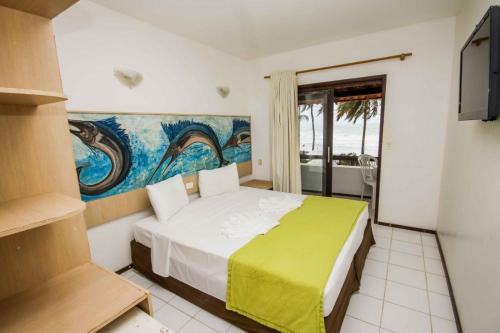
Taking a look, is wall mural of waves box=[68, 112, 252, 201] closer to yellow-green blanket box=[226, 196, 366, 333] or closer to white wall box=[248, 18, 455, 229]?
yellow-green blanket box=[226, 196, 366, 333]

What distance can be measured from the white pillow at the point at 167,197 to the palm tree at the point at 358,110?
3.48 meters

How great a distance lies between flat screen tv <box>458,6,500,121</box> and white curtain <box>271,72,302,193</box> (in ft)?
7.04

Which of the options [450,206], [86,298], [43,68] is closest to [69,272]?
[86,298]

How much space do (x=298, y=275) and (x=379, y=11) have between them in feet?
8.94

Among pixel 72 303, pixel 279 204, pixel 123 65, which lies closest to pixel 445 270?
pixel 279 204

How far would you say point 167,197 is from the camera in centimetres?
251

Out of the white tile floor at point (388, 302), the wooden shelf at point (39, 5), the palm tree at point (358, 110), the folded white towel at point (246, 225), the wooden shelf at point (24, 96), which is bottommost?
the white tile floor at point (388, 302)

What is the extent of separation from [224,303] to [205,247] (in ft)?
1.39

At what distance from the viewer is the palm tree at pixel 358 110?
4816mm

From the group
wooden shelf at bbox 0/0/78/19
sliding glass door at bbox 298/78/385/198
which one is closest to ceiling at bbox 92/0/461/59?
sliding glass door at bbox 298/78/385/198

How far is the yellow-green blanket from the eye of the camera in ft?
4.66

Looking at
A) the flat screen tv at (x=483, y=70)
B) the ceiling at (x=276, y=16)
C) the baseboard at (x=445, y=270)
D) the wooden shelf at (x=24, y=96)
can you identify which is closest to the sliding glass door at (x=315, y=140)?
the ceiling at (x=276, y=16)

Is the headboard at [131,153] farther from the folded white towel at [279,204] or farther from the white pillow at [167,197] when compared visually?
the folded white towel at [279,204]

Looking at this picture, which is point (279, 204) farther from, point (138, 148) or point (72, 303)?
point (72, 303)
